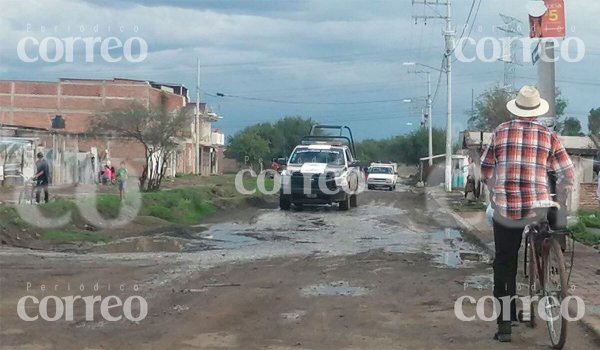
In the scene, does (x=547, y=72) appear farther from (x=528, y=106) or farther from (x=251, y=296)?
(x=528, y=106)

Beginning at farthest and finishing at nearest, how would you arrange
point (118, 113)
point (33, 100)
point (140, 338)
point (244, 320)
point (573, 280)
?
point (33, 100), point (118, 113), point (573, 280), point (244, 320), point (140, 338)

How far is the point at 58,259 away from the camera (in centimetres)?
1397

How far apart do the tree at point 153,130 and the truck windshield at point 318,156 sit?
23.8ft

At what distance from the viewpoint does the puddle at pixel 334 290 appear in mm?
10375

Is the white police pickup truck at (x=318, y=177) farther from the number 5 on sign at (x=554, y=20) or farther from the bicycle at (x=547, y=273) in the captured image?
the bicycle at (x=547, y=273)

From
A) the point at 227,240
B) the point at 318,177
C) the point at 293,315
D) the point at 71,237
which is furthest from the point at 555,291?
the point at 318,177

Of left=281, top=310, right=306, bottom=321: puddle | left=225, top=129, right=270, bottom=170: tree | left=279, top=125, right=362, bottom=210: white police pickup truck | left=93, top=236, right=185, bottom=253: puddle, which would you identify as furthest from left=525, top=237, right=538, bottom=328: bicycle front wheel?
left=225, top=129, right=270, bottom=170: tree

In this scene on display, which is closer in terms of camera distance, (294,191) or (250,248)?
(250,248)

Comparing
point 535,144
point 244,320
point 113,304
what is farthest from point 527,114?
point 113,304

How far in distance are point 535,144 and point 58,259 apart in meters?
8.70

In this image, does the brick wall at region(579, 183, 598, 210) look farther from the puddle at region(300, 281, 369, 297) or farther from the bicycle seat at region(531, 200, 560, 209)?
the bicycle seat at region(531, 200, 560, 209)

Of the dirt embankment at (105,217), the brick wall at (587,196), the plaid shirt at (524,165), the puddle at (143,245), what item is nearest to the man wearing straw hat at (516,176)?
the plaid shirt at (524,165)

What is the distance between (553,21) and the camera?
15406 millimetres

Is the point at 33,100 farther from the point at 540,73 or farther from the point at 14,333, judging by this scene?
the point at 14,333
